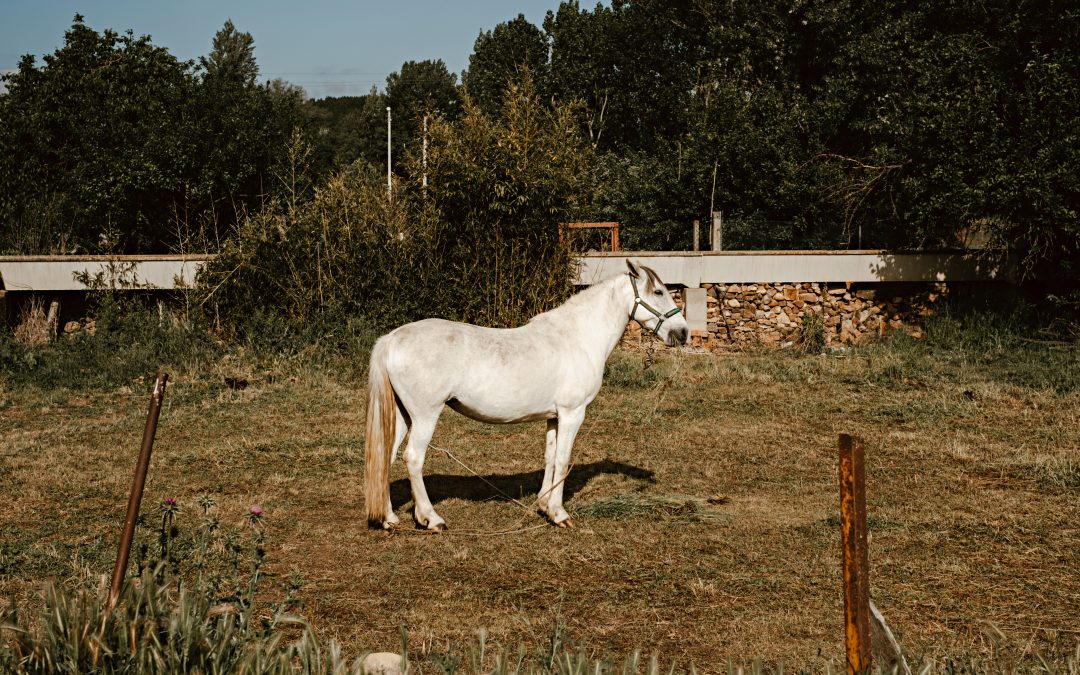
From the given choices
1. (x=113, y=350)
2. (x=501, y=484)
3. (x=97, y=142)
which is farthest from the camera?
(x=97, y=142)

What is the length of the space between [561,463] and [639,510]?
0.78m

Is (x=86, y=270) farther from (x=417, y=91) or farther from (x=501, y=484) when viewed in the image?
(x=417, y=91)

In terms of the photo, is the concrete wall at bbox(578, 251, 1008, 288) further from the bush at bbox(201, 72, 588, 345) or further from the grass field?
the grass field

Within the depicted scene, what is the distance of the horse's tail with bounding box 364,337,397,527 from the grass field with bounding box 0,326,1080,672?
0.42m

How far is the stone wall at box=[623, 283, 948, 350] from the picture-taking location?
17.4 m

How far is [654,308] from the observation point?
7492 millimetres

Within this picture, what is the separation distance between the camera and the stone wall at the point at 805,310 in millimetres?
17406

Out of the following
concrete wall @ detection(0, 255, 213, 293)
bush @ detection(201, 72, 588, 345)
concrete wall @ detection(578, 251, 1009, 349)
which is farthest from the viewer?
concrete wall @ detection(578, 251, 1009, 349)

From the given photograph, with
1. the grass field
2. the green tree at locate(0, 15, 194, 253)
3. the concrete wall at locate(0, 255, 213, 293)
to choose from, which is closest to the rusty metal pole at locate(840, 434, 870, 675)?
the grass field

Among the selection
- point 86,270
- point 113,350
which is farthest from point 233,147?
point 113,350

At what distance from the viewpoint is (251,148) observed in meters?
28.5

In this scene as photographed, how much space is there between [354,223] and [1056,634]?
1129 centimetres

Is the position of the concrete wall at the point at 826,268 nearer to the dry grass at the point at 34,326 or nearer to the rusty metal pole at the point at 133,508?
the dry grass at the point at 34,326

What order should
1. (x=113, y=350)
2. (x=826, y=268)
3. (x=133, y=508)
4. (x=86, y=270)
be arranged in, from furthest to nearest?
(x=826, y=268)
(x=86, y=270)
(x=113, y=350)
(x=133, y=508)
